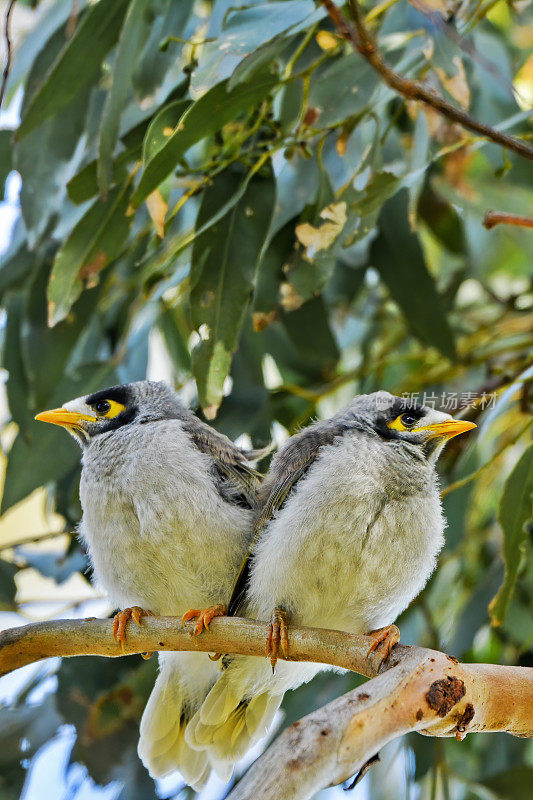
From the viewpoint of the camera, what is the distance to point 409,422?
1.95 meters

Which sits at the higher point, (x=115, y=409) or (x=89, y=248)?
(x=89, y=248)

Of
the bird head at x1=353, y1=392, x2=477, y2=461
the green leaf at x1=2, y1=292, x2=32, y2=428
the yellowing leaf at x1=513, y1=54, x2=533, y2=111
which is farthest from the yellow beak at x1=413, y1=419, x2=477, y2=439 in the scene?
the yellowing leaf at x1=513, y1=54, x2=533, y2=111

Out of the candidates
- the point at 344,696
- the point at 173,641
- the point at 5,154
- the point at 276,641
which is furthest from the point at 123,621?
the point at 5,154

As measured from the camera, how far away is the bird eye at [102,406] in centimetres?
212

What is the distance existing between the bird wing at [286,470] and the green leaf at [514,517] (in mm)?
447

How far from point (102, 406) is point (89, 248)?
341mm

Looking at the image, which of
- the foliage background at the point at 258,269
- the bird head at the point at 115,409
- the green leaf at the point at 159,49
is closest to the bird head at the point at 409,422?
the foliage background at the point at 258,269

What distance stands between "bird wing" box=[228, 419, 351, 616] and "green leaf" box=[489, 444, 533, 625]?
447 millimetres

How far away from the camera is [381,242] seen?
2.97 meters

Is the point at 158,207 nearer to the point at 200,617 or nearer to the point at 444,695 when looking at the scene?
the point at 200,617

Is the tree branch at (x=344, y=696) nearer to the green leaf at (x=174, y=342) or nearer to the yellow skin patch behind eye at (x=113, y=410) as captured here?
the yellow skin patch behind eye at (x=113, y=410)

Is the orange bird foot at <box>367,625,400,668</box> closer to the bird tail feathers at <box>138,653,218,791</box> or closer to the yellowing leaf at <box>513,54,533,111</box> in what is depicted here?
the bird tail feathers at <box>138,653,218,791</box>

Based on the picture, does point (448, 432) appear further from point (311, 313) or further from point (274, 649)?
point (311, 313)

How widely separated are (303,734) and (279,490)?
850 mm
